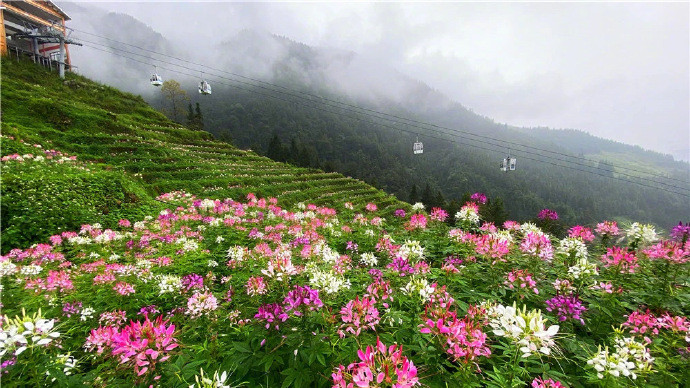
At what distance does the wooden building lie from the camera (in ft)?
111

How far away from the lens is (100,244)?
302 inches

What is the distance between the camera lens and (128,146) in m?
26.8

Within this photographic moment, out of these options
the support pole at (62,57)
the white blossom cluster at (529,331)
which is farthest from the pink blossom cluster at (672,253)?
the support pole at (62,57)

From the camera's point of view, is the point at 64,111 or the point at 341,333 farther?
the point at 64,111

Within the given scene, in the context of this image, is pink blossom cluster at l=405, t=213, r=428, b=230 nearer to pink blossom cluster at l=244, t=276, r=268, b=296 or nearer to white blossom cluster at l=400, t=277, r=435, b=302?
white blossom cluster at l=400, t=277, r=435, b=302

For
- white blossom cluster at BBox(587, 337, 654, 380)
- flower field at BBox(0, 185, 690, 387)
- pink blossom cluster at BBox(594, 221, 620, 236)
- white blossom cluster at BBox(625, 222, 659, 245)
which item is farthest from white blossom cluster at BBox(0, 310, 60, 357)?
pink blossom cluster at BBox(594, 221, 620, 236)

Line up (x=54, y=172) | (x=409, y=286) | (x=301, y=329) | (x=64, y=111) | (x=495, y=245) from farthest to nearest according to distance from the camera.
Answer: (x=64, y=111)
(x=54, y=172)
(x=495, y=245)
(x=409, y=286)
(x=301, y=329)

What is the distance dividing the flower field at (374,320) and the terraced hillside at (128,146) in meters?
9.46

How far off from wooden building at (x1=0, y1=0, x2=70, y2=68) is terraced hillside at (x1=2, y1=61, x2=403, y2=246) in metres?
3.49

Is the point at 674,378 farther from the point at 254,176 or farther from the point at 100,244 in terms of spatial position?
the point at 254,176

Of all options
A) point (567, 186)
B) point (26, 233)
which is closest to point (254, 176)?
point (26, 233)

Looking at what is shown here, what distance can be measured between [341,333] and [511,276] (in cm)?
238

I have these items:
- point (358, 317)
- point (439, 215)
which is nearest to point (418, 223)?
point (439, 215)

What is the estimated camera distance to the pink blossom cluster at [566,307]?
3.01m
